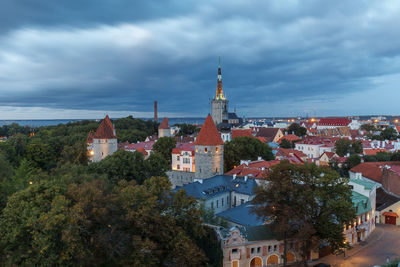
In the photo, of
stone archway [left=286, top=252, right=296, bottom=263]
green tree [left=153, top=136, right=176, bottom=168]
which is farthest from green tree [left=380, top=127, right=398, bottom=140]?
stone archway [left=286, top=252, right=296, bottom=263]

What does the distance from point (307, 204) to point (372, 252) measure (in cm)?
929

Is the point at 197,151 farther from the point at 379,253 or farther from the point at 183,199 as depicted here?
the point at 379,253

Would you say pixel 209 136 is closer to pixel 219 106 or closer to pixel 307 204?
pixel 307 204

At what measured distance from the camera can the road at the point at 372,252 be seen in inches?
1057

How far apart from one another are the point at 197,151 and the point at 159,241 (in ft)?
75.9

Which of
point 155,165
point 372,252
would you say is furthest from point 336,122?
point 372,252

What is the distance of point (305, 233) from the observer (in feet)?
77.3

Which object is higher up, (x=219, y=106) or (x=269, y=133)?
(x=219, y=106)

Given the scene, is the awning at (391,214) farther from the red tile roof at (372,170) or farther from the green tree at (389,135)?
the green tree at (389,135)

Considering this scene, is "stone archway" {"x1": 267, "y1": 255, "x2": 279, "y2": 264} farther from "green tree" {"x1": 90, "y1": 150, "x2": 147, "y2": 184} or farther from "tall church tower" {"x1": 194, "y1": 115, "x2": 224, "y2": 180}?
"green tree" {"x1": 90, "y1": 150, "x2": 147, "y2": 184}

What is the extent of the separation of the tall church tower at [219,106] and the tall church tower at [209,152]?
305 feet

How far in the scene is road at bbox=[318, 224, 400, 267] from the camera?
1057 inches

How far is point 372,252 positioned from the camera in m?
28.7

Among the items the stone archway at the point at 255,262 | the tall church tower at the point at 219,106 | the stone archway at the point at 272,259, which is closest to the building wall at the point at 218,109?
the tall church tower at the point at 219,106
